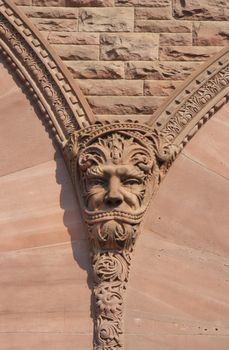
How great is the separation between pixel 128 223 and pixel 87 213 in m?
0.33

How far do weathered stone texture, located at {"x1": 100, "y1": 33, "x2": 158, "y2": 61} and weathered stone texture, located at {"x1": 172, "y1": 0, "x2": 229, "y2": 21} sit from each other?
12.8 inches

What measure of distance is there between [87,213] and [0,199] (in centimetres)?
71

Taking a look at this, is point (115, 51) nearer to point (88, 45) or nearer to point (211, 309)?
point (88, 45)

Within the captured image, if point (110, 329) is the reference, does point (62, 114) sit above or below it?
above

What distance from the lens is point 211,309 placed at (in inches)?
336

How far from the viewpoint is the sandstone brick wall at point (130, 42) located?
938 centimetres

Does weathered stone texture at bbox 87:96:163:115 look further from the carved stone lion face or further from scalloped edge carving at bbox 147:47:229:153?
the carved stone lion face

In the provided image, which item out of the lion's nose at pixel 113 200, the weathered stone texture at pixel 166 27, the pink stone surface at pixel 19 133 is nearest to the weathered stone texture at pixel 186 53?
the weathered stone texture at pixel 166 27

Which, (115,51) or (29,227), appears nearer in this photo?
(29,227)

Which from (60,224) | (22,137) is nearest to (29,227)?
(60,224)

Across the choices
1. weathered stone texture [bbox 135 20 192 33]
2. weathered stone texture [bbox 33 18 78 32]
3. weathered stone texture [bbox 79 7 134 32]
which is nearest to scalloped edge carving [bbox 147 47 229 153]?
weathered stone texture [bbox 135 20 192 33]

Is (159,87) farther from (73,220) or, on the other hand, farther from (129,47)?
(73,220)

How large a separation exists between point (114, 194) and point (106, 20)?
1.73 metres

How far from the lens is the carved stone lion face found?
28.7ft
